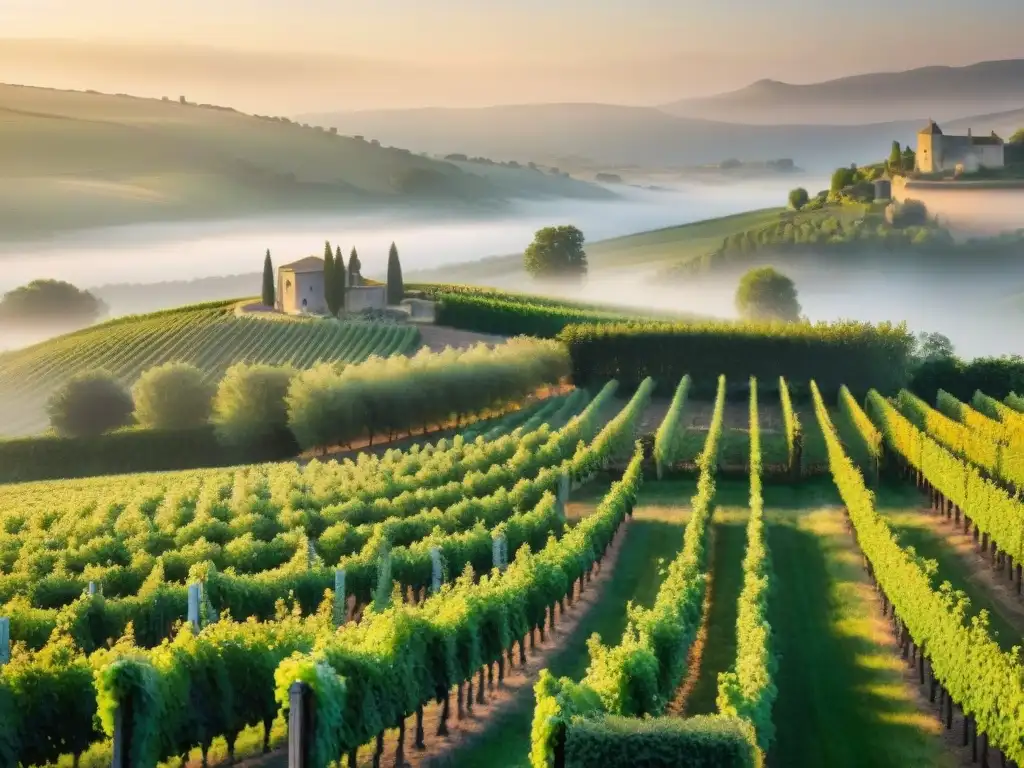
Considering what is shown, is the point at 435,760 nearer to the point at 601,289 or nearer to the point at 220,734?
the point at 220,734

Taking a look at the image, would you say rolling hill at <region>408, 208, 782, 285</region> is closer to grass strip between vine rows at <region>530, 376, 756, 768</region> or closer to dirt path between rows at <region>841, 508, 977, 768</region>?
dirt path between rows at <region>841, 508, 977, 768</region>

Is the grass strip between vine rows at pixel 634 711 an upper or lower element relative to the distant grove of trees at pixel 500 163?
lower

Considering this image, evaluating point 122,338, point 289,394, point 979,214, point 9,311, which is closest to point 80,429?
point 289,394

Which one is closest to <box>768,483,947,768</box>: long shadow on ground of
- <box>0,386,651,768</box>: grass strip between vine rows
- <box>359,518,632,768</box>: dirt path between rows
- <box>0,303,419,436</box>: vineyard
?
<box>359,518,632,768</box>: dirt path between rows

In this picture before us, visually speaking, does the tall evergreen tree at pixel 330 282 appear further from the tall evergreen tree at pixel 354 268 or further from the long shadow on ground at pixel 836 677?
the long shadow on ground at pixel 836 677

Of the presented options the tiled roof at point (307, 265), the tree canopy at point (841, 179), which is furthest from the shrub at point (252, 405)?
the tree canopy at point (841, 179)

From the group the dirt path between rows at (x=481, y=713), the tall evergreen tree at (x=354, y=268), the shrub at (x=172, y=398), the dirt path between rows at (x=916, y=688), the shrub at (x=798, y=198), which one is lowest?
the dirt path between rows at (x=916, y=688)
